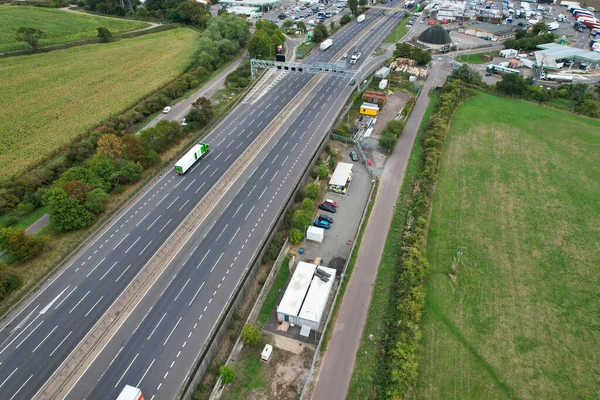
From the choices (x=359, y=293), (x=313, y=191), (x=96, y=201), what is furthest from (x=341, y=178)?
(x=96, y=201)

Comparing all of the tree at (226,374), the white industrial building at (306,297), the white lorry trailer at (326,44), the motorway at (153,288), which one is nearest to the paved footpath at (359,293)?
the white industrial building at (306,297)

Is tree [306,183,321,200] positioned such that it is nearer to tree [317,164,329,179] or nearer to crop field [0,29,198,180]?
tree [317,164,329,179]

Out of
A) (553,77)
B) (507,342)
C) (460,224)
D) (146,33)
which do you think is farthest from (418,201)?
(146,33)

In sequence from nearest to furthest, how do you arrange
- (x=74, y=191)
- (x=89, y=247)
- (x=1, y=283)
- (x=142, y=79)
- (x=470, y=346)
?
(x=470, y=346) < (x=1, y=283) < (x=89, y=247) < (x=74, y=191) < (x=142, y=79)

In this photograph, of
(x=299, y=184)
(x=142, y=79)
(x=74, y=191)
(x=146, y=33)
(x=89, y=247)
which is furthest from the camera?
(x=146, y=33)

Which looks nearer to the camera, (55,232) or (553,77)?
(55,232)

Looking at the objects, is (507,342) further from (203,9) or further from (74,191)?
(203,9)

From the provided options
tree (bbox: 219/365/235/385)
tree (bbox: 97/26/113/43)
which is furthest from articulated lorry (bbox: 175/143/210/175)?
tree (bbox: 97/26/113/43)
